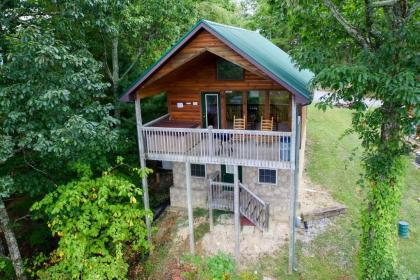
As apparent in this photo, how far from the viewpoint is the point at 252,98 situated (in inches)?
526

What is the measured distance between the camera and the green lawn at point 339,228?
37.8ft

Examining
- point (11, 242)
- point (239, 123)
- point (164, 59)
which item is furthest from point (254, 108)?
point (11, 242)

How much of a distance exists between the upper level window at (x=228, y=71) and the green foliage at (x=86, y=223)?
6.17 m

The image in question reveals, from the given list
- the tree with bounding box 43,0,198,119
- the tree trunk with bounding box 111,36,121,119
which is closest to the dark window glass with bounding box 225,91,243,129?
the tree with bounding box 43,0,198,119

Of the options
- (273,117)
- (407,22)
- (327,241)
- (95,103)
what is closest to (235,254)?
(327,241)

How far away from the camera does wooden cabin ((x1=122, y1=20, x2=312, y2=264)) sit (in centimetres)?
1070

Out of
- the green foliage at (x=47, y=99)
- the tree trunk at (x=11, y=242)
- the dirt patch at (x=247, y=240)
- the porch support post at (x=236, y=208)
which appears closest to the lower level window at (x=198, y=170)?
the dirt patch at (x=247, y=240)

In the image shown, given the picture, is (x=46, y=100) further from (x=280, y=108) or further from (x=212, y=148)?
(x=280, y=108)

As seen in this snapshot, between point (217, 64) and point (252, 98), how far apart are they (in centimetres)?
208

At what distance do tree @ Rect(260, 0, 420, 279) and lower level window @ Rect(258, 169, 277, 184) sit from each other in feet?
14.0

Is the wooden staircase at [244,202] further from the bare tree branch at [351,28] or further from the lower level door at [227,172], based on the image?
the bare tree branch at [351,28]

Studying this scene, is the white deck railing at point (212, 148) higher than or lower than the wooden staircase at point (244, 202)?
higher

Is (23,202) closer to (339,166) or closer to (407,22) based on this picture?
(407,22)

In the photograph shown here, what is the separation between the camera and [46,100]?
8.42 metres
